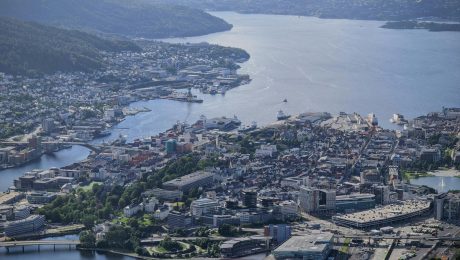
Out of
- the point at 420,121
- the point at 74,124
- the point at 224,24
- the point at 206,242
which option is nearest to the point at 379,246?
the point at 206,242

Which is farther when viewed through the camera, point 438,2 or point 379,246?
point 438,2

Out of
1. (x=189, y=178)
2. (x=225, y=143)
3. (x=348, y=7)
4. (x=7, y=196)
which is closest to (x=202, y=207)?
(x=189, y=178)

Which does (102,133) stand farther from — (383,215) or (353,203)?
(383,215)

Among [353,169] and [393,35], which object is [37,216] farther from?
[393,35]

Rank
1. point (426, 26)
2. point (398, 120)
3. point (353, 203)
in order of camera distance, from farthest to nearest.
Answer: point (426, 26) < point (398, 120) < point (353, 203)

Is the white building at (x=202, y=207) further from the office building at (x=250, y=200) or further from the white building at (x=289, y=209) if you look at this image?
the white building at (x=289, y=209)

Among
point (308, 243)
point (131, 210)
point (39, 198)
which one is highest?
point (308, 243)
